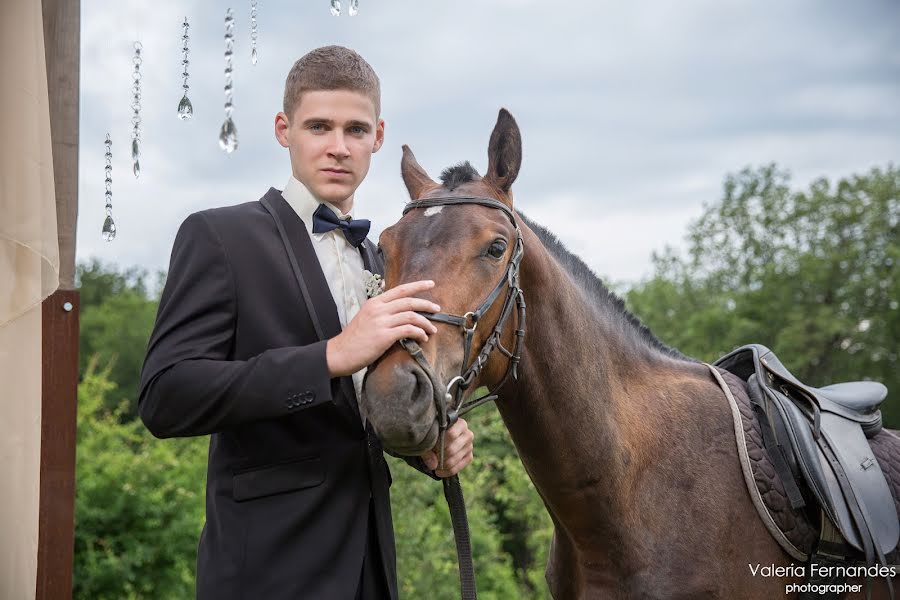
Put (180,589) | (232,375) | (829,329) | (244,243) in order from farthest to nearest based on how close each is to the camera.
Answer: (829,329) → (180,589) → (244,243) → (232,375)

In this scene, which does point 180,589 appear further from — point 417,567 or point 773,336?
point 773,336

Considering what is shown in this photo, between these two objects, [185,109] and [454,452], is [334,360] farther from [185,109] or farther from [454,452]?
[185,109]

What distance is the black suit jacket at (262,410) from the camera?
6.98 ft

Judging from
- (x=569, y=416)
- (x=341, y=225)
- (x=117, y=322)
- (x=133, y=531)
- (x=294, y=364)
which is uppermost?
(x=117, y=322)

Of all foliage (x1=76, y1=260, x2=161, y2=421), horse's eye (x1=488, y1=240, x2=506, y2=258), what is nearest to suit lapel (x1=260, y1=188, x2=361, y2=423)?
horse's eye (x1=488, y1=240, x2=506, y2=258)

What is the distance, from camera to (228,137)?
8.03ft

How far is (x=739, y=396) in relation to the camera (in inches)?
132

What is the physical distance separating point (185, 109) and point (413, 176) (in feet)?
2.76

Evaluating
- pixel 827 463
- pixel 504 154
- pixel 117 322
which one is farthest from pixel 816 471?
pixel 117 322

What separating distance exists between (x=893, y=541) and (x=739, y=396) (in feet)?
2.55

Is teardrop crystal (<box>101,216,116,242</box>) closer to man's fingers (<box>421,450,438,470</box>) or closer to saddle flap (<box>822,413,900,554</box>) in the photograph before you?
man's fingers (<box>421,450,438,470</box>)

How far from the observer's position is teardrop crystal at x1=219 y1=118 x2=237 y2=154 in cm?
244

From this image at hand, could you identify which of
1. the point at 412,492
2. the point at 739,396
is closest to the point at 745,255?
the point at 412,492

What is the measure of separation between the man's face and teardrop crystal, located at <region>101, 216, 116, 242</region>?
73 cm
